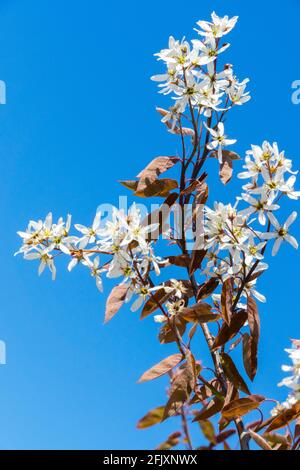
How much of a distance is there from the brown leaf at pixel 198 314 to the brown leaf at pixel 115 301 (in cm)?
21

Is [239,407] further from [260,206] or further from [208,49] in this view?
[208,49]

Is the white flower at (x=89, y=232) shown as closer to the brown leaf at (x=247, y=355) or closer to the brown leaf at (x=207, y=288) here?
the brown leaf at (x=207, y=288)

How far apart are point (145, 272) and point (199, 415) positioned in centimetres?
42

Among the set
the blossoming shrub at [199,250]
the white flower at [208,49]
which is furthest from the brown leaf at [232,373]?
Result: the white flower at [208,49]

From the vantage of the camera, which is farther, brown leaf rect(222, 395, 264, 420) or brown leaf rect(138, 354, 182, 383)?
brown leaf rect(138, 354, 182, 383)

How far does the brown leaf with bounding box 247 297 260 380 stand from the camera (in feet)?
5.72

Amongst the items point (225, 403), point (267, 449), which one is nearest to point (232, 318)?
point (225, 403)

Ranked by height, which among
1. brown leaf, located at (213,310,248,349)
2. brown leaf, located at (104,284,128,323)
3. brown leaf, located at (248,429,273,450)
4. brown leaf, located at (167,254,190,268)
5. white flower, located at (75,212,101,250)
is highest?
white flower, located at (75,212,101,250)

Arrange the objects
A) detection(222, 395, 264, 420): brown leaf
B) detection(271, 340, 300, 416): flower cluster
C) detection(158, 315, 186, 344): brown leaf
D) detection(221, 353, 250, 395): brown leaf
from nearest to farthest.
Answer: detection(271, 340, 300, 416): flower cluster, detection(222, 395, 264, 420): brown leaf, detection(221, 353, 250, 395): brown leaf, detection(158, 315, 186, 344): brown leaf

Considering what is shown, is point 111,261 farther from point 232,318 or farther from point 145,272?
point 232,318

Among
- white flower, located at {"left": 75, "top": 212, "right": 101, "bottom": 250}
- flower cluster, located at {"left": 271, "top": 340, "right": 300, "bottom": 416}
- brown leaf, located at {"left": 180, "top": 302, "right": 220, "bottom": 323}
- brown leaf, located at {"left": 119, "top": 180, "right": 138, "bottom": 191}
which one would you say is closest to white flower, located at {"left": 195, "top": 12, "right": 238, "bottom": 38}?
brown leaf, located at {"left": 119, "top": 180, "right": 138, "bottom": 191}

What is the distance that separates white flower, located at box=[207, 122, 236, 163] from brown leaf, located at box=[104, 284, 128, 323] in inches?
19.8

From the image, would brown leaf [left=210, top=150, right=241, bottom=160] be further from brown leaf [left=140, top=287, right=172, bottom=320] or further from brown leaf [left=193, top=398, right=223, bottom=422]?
brown leaf [left=193, top=398, right=223, bottom=422]

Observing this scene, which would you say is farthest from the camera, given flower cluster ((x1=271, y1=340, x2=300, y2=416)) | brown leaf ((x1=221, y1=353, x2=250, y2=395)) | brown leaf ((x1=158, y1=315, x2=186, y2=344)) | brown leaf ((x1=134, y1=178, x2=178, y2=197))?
brown leaf ((x1=134, y1=178, x2=178, y2=197))
